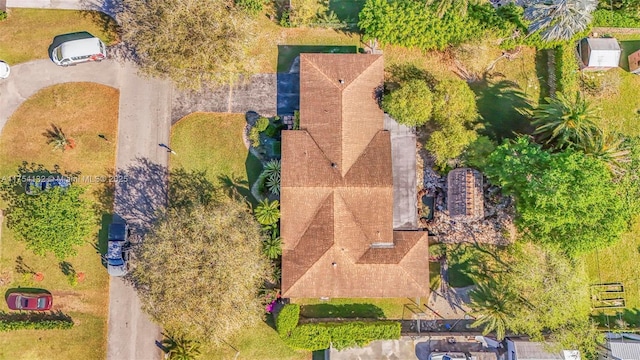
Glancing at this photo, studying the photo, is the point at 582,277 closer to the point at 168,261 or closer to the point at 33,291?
the point at 168,261

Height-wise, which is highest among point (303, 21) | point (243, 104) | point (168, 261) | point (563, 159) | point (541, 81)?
point (303, 21)

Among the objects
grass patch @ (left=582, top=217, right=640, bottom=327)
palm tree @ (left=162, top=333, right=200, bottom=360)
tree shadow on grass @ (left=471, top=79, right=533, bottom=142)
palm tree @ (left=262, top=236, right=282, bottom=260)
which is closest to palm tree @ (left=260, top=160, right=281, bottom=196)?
palm tree @ (left=262, top=236, right=282, bottom=260)

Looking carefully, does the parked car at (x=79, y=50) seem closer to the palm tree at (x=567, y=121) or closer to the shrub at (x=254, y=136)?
the shrub at (x=254, y=136)

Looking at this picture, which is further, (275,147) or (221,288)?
(275,147)

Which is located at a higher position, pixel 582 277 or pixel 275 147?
pixel 275 147

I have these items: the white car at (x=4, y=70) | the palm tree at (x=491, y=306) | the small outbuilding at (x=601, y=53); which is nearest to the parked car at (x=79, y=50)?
the white car at (x=4, y=70)

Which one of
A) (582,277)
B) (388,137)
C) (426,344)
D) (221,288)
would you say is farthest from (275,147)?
(582,277)
